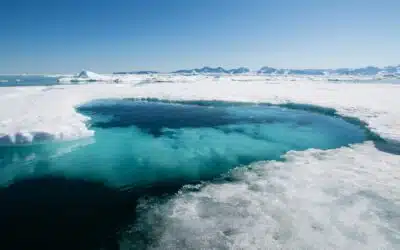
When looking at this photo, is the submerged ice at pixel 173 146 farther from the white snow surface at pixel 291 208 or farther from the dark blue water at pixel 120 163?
the white snow surface at pixel 291 208

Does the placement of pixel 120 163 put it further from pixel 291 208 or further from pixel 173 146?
pixel 291 208

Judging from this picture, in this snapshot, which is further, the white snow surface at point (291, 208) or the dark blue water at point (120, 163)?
the dark blue water at point (120, 163)

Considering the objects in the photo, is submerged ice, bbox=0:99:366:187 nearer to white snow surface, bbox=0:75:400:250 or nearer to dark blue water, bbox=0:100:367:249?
dark blue water, bbox=0:100:367:249

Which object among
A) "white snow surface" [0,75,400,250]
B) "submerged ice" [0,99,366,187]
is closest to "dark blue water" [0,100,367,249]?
"submerged ice" [0,99,366,187]

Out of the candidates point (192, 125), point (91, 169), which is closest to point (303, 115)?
point (192, 125)

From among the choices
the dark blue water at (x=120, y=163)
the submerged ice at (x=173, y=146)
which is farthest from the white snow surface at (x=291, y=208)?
the submerged ice at (x=173, y=146)
